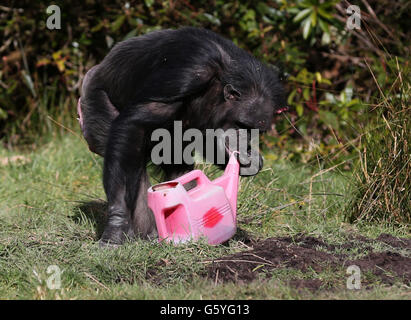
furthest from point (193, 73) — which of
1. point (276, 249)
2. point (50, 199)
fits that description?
point (50, 199)

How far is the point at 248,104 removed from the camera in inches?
154

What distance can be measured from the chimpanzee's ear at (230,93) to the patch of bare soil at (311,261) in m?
0.89

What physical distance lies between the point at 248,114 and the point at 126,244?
1077 mm

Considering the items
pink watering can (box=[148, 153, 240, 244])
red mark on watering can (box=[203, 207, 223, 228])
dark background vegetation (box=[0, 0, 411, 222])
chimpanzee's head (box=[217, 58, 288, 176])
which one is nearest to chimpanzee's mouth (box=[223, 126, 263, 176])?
chimpanzee's head (box=[217, 58, 288, 176])

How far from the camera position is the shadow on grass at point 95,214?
425 cm

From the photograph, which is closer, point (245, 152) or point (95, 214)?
point (245, 152)

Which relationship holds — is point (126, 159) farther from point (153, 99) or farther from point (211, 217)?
point (211, 217)

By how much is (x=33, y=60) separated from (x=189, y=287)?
5.35 m

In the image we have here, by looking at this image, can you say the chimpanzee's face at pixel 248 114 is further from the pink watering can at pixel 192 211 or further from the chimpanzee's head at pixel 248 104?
the pink watering can at pixel 192 211

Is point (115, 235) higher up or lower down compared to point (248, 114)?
lower down

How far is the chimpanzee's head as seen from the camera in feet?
12.6

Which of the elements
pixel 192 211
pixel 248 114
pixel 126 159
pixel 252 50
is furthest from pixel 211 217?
pixel 252 50

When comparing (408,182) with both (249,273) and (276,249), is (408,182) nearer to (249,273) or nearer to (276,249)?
(276,249)
